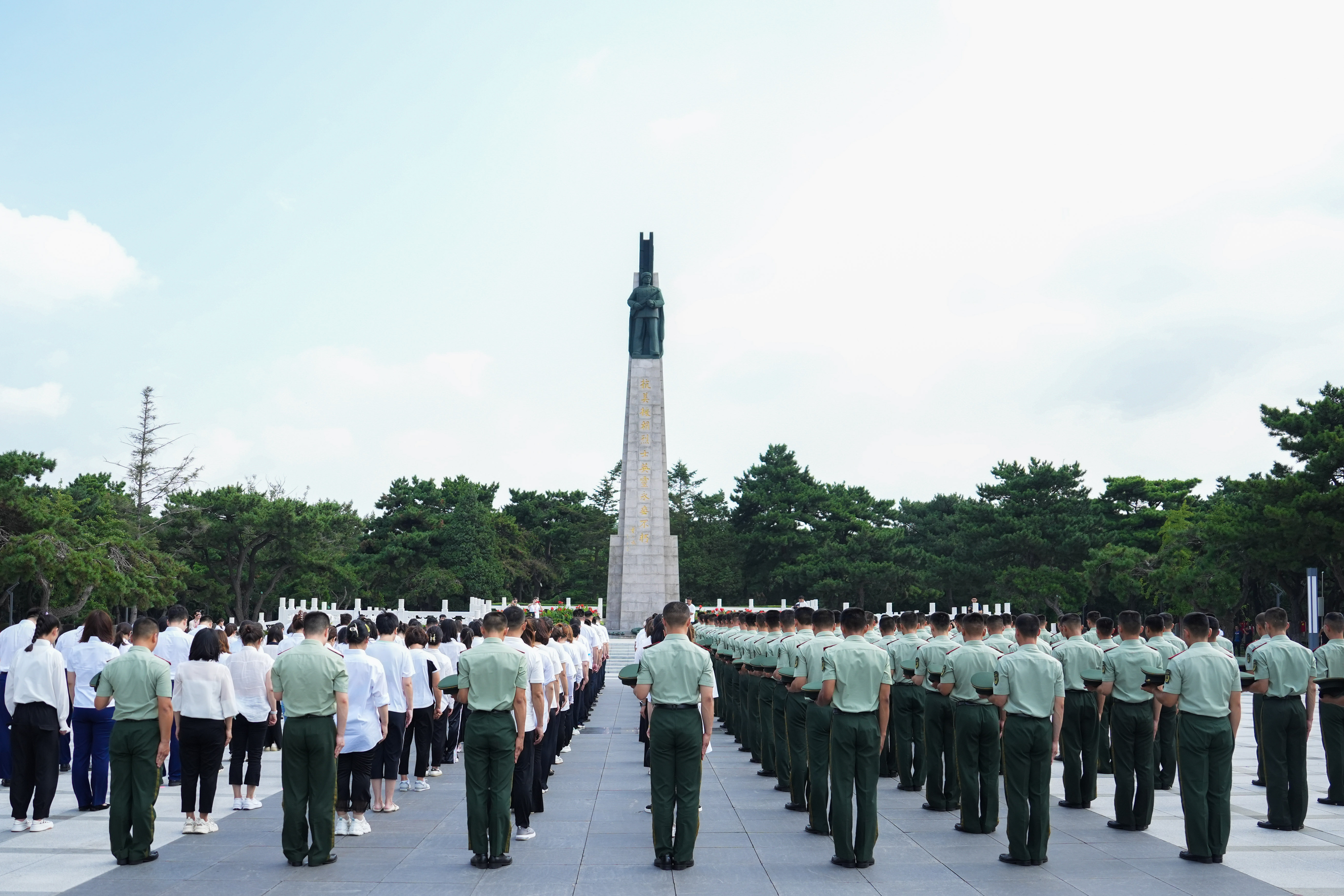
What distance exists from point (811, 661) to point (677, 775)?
1.55 m

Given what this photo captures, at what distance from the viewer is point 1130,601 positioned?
43.8 meters

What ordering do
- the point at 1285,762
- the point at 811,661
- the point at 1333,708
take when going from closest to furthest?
the point at 811,661, the point at 1285,762, the point at 1333,708

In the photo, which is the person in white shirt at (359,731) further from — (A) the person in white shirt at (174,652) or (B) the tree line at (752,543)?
(B) the tree line at (752,543)

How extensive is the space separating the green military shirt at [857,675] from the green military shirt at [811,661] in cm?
57

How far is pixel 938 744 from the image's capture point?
880cm

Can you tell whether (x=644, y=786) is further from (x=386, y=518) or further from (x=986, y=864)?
(x=386, y=518)

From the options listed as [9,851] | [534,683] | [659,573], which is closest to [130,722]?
[9,851]

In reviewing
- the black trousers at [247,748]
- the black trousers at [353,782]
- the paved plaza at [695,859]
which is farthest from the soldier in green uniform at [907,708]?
the black trousers at [247,748]

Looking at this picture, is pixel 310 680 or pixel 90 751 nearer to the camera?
pixel 310 680

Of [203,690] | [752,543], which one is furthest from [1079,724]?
[752,543]

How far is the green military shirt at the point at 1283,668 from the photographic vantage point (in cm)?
784

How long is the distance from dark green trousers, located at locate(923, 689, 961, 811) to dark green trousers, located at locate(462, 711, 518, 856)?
384cm

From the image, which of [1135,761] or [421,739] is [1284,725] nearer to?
[1135,761]

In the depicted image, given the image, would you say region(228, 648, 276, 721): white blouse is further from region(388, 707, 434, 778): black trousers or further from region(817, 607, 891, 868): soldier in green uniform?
region(817, 607, 891, 868): soldier in green uniform
